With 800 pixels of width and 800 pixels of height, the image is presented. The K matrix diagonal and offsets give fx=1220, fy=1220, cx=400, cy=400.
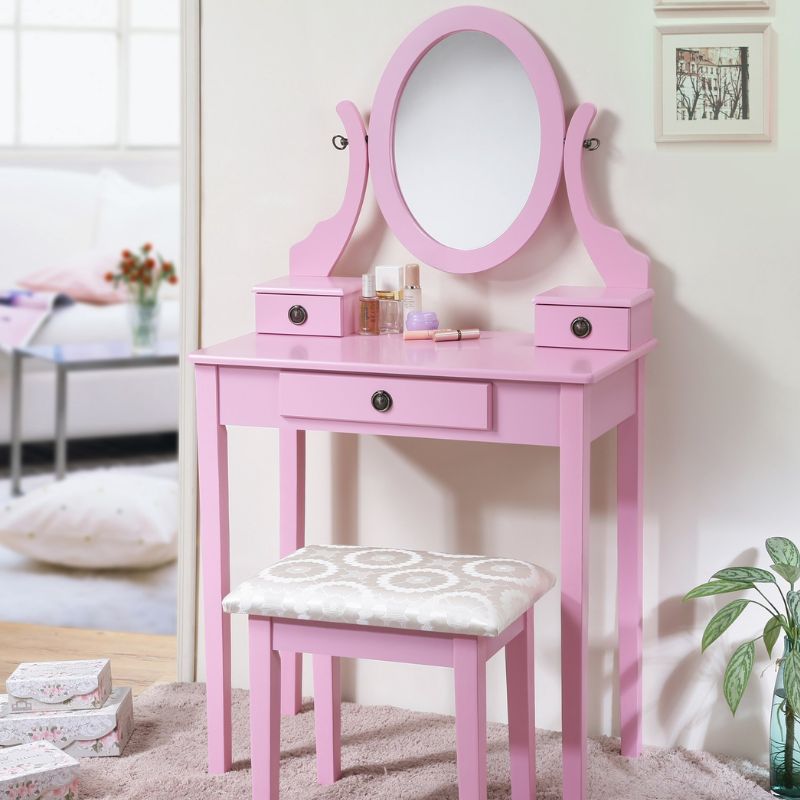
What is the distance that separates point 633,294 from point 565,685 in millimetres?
690

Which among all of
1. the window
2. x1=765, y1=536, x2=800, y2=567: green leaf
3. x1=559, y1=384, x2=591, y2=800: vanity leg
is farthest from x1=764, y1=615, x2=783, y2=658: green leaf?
the window

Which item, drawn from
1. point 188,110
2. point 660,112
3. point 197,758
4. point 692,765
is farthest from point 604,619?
point 188,110

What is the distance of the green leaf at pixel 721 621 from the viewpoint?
6.88ft

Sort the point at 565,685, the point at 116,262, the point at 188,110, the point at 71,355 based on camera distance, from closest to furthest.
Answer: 1. the point at 565,685
2. the point at 188,110
3. the point at 71,355
4. the point at 116,262

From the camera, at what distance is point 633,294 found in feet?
7.10

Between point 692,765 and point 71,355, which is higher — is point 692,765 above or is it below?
below

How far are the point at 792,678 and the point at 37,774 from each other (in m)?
1.26

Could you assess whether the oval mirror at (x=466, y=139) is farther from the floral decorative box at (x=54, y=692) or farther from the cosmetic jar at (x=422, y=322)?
the floral decorative box at (x=54, y=692)

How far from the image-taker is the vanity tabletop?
1917 millimetres

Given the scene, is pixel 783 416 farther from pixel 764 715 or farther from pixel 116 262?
pixel 116 262

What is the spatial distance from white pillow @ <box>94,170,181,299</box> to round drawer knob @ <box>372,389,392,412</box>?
135 inches

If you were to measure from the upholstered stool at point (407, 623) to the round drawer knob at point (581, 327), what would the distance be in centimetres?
42

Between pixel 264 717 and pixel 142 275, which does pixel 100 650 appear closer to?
pixel 264 717

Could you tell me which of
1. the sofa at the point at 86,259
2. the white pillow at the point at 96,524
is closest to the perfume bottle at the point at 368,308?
the white pillow at the point at 96,524
